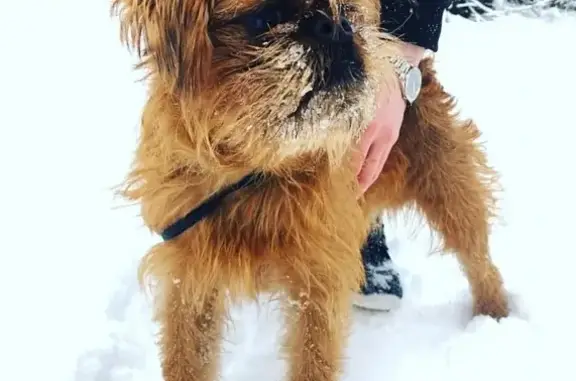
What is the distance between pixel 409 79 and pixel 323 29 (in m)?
0.98

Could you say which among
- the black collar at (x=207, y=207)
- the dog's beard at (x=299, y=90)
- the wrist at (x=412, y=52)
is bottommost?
the black collar at (x=207, y=207)

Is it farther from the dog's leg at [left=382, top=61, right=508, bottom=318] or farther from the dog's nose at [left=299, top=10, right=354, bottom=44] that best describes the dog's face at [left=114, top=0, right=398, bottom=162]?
the dog's leg at [left=382, top=61, right=508, bottom=318]

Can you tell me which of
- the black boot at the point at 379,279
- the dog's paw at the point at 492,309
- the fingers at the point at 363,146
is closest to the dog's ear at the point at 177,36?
the fingers at the point at 363,146

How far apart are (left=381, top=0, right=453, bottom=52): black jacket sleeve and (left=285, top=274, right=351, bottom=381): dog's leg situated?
1009mm

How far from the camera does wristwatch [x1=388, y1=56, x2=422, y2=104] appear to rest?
257 cm

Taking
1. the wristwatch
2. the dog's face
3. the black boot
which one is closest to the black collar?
the dog's face

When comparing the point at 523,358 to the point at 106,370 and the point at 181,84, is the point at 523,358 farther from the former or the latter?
the point at 181,84

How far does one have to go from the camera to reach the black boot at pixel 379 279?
133 inches

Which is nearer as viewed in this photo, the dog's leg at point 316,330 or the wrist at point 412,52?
the dog's leg at point 316,330

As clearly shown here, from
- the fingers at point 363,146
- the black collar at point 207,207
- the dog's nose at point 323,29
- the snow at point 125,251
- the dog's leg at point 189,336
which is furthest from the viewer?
the snow at point 125,251

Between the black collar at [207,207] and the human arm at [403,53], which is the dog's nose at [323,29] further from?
the human arm at [403,53]

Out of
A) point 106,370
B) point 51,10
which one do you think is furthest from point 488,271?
point 51,10

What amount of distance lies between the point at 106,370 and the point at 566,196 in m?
2.64

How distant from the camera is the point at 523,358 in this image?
2.96 meters
